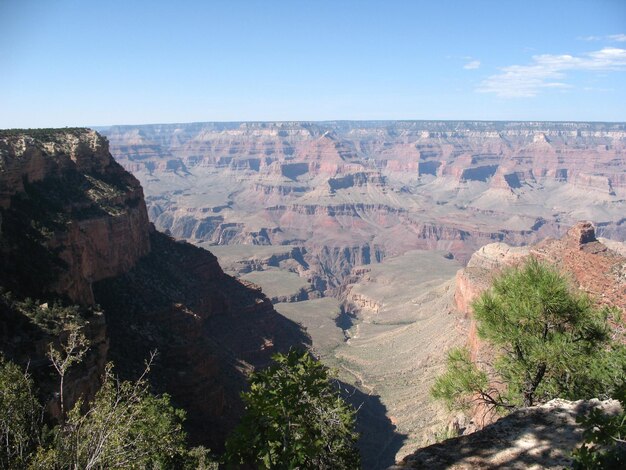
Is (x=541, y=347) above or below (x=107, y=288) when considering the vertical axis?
above

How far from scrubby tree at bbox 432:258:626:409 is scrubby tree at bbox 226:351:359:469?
23.2ft

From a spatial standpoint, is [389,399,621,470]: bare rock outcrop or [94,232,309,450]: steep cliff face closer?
[389,399,621,470]: bare rock outcrop

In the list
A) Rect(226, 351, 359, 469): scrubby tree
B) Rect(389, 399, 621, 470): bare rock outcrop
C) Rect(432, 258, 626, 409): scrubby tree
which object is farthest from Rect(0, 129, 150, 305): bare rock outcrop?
Rect(389, 399, 621, 470): bare rock outcrop

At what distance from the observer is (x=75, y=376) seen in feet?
85.9

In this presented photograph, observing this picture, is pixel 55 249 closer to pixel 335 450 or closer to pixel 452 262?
pixel 335 450

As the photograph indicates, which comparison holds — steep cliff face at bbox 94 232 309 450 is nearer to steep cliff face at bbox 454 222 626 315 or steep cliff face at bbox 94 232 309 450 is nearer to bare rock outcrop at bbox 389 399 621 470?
steep cliff face at bbox 454 222 626 315

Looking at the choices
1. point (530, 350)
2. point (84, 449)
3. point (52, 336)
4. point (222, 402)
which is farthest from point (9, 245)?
point (530, 350)

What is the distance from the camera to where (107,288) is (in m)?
46.1

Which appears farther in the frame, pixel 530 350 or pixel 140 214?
pixel 140 214

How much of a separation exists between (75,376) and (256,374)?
18.5 meters

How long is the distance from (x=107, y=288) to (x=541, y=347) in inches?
1599

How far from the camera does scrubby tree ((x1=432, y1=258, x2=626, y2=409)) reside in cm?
1692

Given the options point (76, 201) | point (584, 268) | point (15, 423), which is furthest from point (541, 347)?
point (76, 201)

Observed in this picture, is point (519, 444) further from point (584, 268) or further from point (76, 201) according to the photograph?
point (76, 201)
